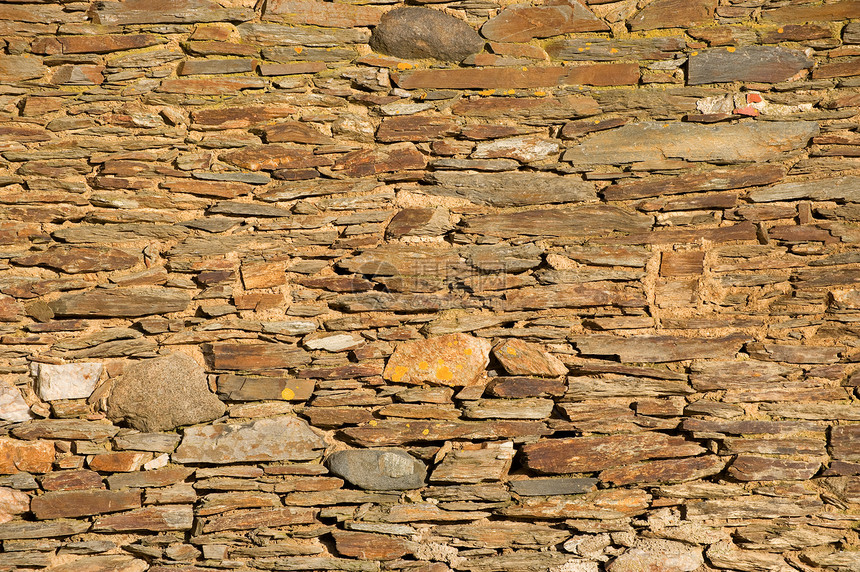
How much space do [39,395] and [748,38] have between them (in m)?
3.40

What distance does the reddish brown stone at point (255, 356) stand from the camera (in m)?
2.37

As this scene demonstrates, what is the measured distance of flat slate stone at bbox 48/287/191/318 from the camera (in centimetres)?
237

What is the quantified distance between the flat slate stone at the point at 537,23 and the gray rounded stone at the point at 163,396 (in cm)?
197

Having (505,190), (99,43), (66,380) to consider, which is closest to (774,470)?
(505,190)

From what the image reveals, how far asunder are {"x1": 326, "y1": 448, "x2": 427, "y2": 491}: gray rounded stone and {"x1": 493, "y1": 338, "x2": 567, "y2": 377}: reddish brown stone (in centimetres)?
56

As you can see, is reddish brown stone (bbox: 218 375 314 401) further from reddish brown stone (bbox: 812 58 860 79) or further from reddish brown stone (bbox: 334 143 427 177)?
reddish brown stone (bbox: 812 58 860 79)

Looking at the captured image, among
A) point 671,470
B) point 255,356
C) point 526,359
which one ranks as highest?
point 526,359

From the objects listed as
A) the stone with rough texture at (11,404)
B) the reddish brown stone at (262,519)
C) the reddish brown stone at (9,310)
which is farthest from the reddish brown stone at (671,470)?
the reddish brown stone at (9,310)

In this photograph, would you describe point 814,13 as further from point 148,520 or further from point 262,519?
point 148,520

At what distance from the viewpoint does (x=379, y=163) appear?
8.13 feet

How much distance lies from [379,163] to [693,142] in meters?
1.38

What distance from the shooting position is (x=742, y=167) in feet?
8.05


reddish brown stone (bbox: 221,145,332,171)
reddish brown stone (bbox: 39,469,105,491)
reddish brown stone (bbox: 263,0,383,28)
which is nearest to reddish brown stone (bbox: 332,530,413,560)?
reddish brown stone (bbox: 39,469,105,491)

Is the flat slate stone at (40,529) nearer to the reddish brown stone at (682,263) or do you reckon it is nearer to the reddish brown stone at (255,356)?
the reddish brown stone at (255,356)
